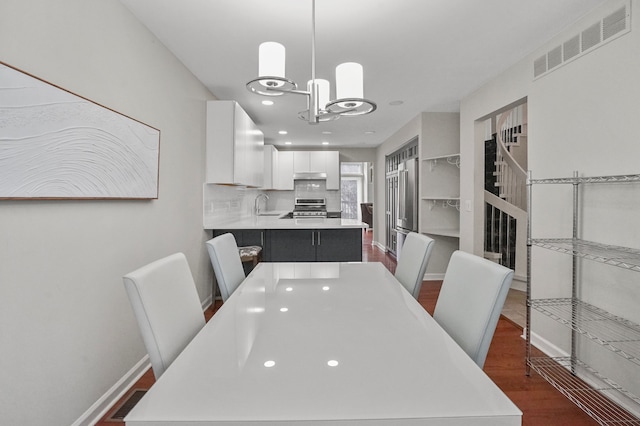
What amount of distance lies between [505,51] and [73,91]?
9.98 feet

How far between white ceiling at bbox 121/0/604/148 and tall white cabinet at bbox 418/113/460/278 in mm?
961

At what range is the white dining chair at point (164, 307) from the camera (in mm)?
1011

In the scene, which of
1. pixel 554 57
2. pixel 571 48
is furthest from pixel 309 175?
pixel 571 48

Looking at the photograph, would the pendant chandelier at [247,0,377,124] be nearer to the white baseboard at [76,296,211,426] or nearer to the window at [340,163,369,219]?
the white baseboard at [76,296,211,426]

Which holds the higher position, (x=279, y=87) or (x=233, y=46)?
(x=233, y=46)

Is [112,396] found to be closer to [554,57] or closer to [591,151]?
[591,151]

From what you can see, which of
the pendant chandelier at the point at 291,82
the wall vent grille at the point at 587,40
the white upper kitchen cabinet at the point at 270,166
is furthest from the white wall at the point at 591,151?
the white upper kitchen cabinet at the point at 270,166

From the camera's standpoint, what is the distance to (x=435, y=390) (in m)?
0.76

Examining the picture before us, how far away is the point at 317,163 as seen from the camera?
6.78 metres

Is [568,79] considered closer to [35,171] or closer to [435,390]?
[435,390]

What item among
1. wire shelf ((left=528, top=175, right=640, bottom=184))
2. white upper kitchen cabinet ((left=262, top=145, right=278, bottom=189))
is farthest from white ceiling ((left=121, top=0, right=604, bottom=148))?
white upper kitchen cabinet ((left=262, top=145, right=278, bottom=189))

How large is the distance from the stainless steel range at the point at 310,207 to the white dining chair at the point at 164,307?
5268 millimetres

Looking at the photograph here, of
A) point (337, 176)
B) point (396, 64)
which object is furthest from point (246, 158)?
point (337, 176)

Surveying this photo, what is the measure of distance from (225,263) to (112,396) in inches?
41.3
